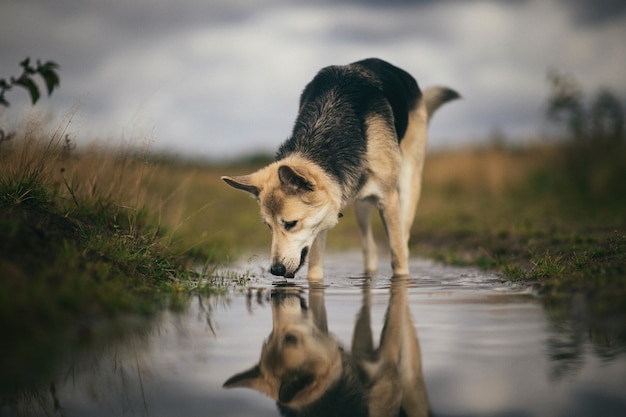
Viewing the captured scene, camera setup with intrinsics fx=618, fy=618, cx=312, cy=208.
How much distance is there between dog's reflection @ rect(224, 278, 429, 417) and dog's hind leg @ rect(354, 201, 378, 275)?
3427 mm

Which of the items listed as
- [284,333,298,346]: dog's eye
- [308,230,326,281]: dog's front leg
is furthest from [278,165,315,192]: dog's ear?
[284,333,298,346]: dog's eye

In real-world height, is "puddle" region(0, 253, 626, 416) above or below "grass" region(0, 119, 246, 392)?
below

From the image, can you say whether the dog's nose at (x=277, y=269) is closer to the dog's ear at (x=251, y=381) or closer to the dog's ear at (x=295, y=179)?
the dog's ear at (x=295, y=179)

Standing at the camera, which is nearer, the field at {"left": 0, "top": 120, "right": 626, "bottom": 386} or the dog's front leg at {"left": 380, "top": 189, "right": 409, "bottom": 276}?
the field at {"left": 0, "top": 120, "right": 626, "bottom": 386}

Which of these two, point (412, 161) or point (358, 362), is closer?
point (358, 362)

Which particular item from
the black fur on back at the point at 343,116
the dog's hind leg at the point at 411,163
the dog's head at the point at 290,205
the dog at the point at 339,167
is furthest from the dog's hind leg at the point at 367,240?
the dog's head at the point at 290,205

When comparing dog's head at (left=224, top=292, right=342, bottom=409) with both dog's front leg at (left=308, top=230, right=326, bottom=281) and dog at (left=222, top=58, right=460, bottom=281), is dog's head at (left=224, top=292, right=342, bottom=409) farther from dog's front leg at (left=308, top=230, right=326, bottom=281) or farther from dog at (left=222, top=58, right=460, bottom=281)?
dog's front leg at (left=308, top=230, right=326, bottom=281)

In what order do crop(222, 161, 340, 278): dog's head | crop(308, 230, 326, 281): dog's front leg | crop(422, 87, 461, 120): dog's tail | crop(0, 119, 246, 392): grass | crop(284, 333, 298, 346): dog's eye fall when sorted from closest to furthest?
crop(0, 119, 246, 392): grass < crop(284, 333, 298, 346): dog's eye < crop(222, 161, 340, 278): dog's head < crop(308, 230, 326, 281): dog's front leg < crop(422, 87, 461, 120): dog's tail

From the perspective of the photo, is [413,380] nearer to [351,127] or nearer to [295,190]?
[295,190]

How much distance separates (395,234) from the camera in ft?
24.3

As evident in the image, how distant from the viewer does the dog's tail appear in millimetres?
9273

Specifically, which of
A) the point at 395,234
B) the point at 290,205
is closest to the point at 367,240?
the point at 395,234

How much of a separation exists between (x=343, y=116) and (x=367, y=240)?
2.01 metres

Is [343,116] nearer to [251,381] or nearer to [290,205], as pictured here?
[290,205]
